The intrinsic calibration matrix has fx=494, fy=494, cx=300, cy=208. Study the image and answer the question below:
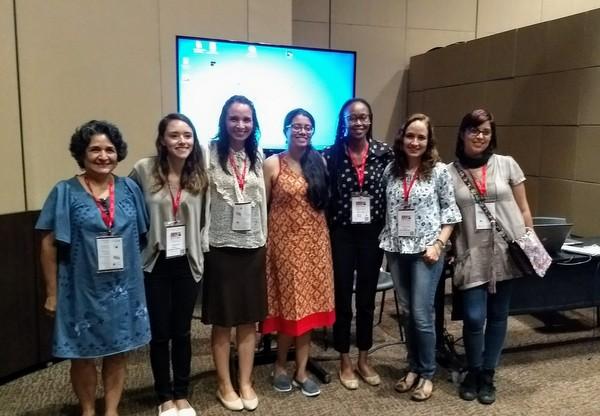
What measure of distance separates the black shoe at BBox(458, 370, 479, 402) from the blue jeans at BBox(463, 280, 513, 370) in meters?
0.05

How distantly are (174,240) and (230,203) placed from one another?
306 mm

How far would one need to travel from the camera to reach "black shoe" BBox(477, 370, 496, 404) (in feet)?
8.36

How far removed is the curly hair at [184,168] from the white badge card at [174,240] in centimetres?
17

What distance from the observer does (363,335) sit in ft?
8.89

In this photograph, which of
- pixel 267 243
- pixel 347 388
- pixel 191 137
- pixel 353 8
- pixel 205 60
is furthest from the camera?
pixel 353 8

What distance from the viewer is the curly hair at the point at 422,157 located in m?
2.44

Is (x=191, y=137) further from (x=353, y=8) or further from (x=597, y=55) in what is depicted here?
(x=353, y=8)

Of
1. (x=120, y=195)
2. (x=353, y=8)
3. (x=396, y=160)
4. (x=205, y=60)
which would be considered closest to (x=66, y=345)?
(x=120, y=195)

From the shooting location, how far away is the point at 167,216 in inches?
85.7

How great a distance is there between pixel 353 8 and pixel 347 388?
4002 mm

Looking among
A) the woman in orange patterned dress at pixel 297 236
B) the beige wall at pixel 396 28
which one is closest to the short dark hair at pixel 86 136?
the woman in orange patterned dress at pixel 297 236

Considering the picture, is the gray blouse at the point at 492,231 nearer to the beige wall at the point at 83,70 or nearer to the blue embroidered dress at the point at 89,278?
the blue embroidered dress at the point at 89,278

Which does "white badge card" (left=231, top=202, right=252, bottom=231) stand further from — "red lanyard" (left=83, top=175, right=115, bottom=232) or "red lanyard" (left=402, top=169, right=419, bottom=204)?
"red lanyard" (left=402, top=169, right=419, bottom=204)

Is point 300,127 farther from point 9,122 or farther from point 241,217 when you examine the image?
point 9,122
